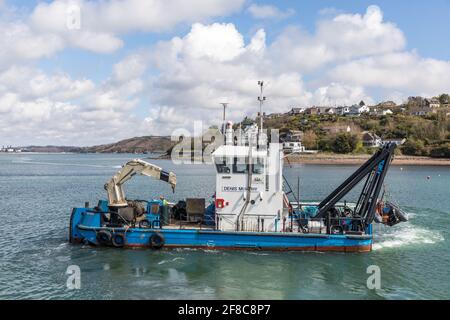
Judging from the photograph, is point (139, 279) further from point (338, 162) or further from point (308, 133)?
point (308, 133)

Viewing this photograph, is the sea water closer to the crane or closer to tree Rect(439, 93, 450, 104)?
the crane

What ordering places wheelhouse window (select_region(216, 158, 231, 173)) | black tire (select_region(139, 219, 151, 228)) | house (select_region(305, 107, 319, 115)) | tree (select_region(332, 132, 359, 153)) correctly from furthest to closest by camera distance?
house (select_region(305, 107, 319, 115)), tree (select_region(332, 132, 359, 153)), black tire (select_region(139, 219, 151, 228)), wheelhouse window (select_region(216, 158, 231, 173))

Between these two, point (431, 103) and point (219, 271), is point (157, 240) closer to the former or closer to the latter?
point (219, 271)

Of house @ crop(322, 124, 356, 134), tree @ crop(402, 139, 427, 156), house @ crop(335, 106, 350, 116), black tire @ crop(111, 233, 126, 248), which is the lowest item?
black tire @ crop(111, 233, 126, 248)

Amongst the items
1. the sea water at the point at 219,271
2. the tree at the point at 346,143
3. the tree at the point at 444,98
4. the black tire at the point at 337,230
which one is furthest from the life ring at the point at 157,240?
the tree at the point at 444,98

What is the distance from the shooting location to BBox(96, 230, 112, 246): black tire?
15.3 m

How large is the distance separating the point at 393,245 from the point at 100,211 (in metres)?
12.0

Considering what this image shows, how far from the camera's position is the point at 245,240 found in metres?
14.9

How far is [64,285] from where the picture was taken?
12141 millimetres

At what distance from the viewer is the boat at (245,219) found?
14961 mm

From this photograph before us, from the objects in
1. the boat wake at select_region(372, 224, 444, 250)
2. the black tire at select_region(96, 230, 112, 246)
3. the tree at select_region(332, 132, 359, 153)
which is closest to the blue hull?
the black tire at select_region(96, 230, 112, 246)

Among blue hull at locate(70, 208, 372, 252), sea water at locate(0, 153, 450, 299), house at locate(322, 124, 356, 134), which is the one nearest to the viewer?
sea water at locate(0, 153, 450, 299)

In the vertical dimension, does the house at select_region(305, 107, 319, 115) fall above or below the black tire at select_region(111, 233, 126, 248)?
above

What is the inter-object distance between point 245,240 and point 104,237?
5.34 metres
